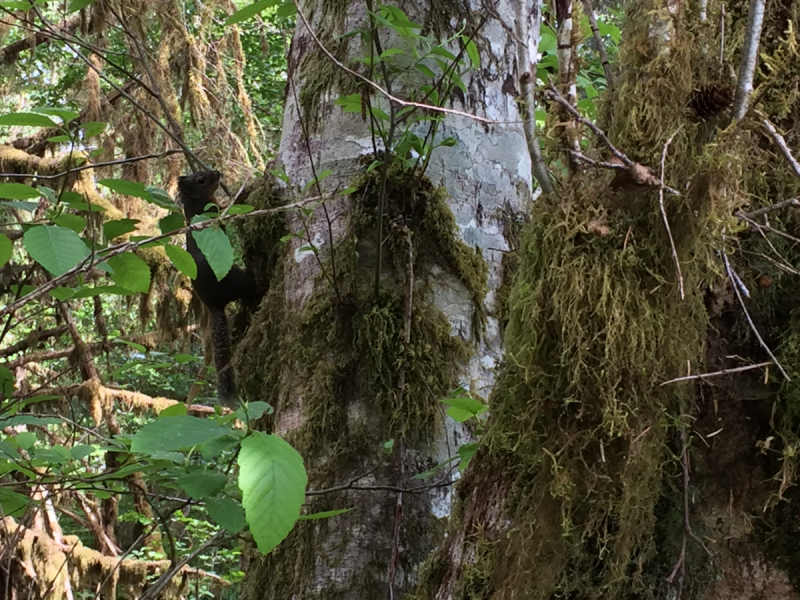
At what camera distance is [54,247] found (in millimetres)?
1188

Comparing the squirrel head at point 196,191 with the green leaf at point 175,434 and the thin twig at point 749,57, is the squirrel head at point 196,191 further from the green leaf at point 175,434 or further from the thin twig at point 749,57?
the thin twig at point 749,57

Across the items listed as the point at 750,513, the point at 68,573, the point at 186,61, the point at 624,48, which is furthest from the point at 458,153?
the point at 68,573

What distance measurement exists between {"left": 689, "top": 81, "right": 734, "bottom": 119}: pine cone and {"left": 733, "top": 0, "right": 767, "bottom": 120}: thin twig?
6cm

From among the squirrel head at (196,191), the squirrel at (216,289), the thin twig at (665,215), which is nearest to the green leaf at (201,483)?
the thin twig at (665,215)

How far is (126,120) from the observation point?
5109 mm

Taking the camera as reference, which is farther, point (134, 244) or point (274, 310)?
point (274, 310)

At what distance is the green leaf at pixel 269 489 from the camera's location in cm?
98

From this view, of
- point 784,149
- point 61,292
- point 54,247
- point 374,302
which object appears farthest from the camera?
point 374,302

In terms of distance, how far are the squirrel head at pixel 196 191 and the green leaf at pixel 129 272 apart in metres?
1.69

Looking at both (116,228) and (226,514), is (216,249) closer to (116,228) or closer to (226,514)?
(116,228)

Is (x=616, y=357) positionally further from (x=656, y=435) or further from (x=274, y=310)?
A: (x=274, y=310)

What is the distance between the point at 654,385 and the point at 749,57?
53 centimetres

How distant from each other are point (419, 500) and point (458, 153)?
107 cm

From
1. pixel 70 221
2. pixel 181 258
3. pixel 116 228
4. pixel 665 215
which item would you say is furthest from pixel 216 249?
pixel 665 215
